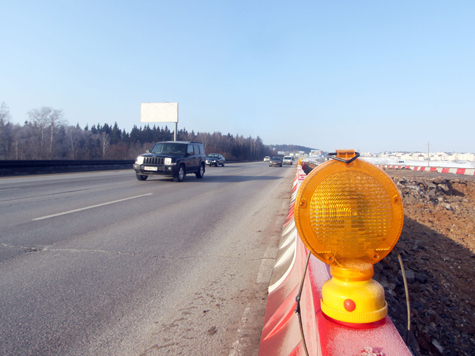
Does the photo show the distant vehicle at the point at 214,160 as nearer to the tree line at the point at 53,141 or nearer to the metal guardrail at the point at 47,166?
the metal guardrail at the point at 47,166

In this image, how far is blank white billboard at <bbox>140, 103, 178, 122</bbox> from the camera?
3928 cm

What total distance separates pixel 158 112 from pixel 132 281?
3806cm

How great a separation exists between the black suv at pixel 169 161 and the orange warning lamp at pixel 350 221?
1313 cm

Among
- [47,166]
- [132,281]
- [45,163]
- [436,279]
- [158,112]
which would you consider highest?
[158,112]

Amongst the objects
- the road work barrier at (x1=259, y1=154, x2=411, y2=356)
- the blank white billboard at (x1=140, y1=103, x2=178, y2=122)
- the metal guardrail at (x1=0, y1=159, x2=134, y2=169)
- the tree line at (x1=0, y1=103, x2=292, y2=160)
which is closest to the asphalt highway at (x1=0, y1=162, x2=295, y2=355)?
the road work barrier at (x1=259, y1=154, x2=411, y2=356)

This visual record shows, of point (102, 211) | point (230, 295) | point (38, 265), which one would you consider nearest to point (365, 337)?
point (230, 295)

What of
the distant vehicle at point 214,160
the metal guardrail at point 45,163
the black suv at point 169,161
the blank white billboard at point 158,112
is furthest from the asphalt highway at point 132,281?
the blank white billboard at point 158,112

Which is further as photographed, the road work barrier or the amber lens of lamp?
the amber lens of lamp

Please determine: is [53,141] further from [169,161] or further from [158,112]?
[169,161]

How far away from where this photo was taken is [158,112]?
3944 centimetres

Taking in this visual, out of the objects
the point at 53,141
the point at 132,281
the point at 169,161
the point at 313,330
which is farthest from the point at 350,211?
the point at 53,141

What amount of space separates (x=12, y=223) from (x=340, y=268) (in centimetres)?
669

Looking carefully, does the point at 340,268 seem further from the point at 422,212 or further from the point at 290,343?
the point at 422,212

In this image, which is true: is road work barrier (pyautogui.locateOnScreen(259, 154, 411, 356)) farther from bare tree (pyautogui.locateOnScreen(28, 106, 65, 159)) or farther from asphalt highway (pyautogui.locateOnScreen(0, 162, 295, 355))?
bare tree (pyautogui.locateOnScreen(28, 106, 65, 159))
